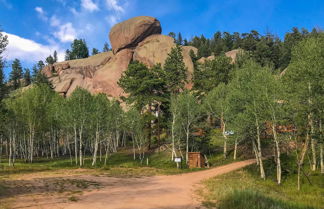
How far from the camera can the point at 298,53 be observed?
87.6ft

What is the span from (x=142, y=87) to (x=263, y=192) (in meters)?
34.9

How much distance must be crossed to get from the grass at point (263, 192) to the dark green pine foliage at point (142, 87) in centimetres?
2612

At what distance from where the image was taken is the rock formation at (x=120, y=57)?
3519 inches

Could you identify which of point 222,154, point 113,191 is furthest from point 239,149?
point 113,191

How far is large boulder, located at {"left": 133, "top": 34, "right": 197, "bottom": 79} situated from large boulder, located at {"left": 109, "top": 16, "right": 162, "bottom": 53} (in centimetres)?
345

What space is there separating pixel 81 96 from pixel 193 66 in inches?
2060

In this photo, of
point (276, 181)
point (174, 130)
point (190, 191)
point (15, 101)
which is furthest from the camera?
point (15, 101)

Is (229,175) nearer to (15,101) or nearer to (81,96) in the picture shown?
(81,96)

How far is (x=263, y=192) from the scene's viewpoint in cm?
1795

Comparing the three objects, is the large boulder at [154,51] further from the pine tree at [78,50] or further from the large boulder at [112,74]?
the pine tree at [78,50]

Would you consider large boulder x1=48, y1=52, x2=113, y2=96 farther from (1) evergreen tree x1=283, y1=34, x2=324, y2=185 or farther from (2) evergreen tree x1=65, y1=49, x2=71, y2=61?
(1) evergreen tree x1=283, y1=34, x2=324, y2=185

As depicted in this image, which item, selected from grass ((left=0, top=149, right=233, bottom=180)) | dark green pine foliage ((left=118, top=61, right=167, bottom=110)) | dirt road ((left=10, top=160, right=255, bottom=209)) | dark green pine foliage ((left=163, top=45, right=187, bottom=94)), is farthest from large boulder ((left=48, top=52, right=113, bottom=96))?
dirt road ((left=10, top=160, right=255, bottom=209))

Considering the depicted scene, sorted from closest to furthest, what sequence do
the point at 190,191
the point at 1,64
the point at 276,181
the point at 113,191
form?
the point at 113,191 < the point at 190,191 < the point at 1,64 < the point at 276,181

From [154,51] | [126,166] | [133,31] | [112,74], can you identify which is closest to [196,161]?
[126,166]
